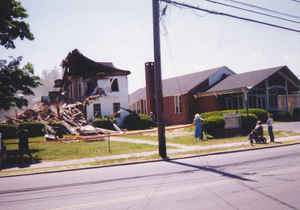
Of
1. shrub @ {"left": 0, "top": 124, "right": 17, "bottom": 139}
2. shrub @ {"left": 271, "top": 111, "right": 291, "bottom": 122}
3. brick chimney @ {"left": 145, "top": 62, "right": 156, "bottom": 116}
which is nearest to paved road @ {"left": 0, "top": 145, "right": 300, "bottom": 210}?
shrub @ {"left": 0, "top": 124, "right": 17, "bottom": 139}

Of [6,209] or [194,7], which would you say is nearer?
[6,209]

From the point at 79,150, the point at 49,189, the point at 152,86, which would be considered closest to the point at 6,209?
the point at 49,189

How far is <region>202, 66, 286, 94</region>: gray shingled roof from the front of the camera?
24422 millimetres

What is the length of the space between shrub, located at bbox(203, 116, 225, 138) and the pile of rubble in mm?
8884

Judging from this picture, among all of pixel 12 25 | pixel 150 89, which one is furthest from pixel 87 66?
pixel 12 25

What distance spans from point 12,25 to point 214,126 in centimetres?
1393

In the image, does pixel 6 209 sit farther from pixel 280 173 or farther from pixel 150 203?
pixel 280 173

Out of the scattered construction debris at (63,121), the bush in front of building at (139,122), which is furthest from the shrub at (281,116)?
the scattered construction debris at (63,121)

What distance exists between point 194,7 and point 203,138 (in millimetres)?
8909

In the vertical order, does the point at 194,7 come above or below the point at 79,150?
above

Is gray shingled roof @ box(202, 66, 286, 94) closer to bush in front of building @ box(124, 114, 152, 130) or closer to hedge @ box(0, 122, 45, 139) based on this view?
bush in front of building @ box(124, 114, 152, 130)

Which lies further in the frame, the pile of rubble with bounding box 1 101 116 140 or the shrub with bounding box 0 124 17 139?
the shrub with bounding box 0 124 17 139

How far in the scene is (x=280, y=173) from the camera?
6914 mm

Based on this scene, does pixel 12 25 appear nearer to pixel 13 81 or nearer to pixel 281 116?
pixel 13 81
